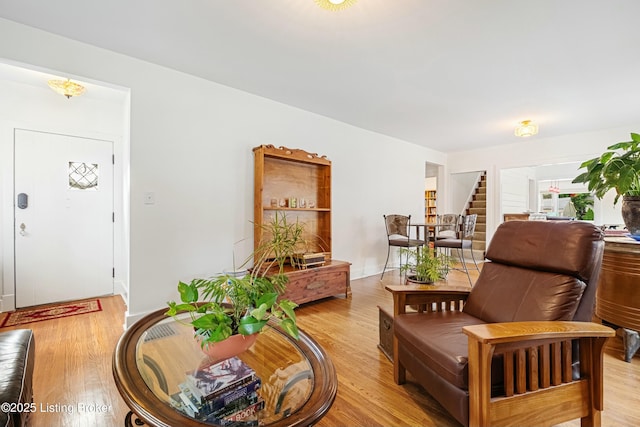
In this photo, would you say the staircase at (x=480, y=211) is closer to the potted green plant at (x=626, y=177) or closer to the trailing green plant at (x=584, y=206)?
the trailing green plant at (x=584, y=206)

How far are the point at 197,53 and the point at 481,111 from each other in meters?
3.52

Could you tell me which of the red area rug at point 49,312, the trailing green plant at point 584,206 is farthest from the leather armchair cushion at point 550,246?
the trailing green plant at point 584,206

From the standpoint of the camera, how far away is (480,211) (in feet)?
22.5

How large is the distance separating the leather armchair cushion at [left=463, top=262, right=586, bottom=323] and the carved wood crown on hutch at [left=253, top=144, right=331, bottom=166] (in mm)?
2350

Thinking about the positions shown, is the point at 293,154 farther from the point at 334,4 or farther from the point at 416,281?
the point at 416,281

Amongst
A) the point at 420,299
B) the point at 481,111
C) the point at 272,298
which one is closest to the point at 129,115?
the point at 272,298

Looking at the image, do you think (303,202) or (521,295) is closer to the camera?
(521,295)

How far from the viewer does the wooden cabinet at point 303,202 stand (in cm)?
313

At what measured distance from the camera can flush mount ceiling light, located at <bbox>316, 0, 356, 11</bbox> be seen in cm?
178

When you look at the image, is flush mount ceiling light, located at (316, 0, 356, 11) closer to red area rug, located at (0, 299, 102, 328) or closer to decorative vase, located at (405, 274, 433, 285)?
decorative vase, located at (405, 274, 433, 285)

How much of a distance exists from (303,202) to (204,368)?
2766 millimetres

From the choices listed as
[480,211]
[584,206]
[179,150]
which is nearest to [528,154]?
[480,211]

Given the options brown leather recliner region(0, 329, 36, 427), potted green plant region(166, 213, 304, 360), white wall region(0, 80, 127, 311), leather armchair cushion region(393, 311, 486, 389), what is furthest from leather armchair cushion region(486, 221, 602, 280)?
white wall region(0, 80, 127, 311)

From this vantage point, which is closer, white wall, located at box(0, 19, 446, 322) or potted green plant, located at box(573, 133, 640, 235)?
potted green plant, located at box(573, 133, 640, 235)
